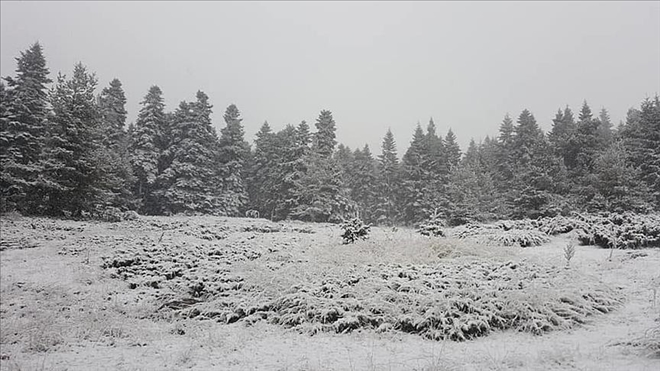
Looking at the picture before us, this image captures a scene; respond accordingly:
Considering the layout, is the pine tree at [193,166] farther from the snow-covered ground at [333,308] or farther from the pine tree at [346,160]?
the snow-covered ground at [333,308]

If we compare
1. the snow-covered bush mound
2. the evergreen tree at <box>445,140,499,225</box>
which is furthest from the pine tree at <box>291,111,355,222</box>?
the snow-covered bush mound

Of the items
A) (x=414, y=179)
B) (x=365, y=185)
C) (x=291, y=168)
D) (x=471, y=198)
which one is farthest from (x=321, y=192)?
(x=365, y=185)

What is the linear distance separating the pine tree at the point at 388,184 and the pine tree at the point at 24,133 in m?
35.6

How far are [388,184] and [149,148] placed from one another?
2818 centimetres

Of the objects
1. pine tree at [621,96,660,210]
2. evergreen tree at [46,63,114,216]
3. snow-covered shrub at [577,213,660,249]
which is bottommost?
snow-covered shrub at [577,213,660,249]

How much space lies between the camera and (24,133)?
84.2 ft

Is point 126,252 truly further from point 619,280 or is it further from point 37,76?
point 37,76

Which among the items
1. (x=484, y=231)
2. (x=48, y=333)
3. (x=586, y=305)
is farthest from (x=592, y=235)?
(x=48, y=333)

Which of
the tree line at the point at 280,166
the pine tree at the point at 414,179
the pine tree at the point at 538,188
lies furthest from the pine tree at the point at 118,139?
the pine tree at the point at 538,188

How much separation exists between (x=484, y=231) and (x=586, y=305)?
8.62 metres

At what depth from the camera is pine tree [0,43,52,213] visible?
73.6 feet

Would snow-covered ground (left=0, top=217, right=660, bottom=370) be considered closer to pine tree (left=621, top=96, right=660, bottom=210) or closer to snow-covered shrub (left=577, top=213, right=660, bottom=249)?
snow-covered shrub (left=577, top=213, right=660, bottom=249)

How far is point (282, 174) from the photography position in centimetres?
4425

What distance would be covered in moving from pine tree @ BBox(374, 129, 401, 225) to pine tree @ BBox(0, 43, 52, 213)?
35.6 meters
